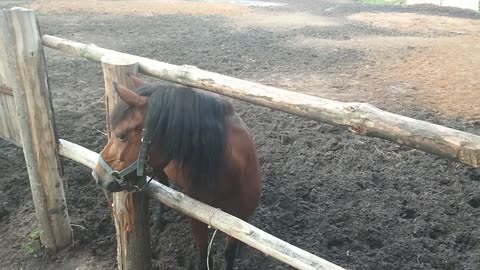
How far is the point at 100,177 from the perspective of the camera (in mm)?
2225

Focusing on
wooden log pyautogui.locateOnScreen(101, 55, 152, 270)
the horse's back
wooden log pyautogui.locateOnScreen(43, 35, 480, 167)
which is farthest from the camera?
the horse's back

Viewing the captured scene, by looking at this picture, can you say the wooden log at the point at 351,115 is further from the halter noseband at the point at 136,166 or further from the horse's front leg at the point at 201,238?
the horse's front leg at the point at 201,238

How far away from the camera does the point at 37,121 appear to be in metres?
2.88

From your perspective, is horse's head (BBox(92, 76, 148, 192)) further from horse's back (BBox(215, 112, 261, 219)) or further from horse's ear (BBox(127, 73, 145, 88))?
horse's back (BBox(215, 112, 261, 219))

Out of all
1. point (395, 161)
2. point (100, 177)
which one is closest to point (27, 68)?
point (100, 177)

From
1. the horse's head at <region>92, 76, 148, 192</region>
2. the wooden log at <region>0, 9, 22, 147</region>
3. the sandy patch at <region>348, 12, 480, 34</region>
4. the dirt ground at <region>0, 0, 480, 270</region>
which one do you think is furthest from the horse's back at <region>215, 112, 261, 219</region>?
the sandy patch at <region>348, 12, 480, 34</region>

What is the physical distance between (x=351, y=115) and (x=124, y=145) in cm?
118

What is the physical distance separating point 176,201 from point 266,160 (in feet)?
6.91

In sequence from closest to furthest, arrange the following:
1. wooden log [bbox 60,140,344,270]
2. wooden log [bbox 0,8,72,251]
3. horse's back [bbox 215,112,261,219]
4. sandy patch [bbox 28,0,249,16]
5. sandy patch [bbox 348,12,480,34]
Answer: wooden log [bbox 60,140,344,270] < horse's back [bbox 215,112,261,219] < wooden log [bbox 0,8,72,251] < sandy patch [bbox 348,12,480,34] < sandy patch [bbox 28,0,249,16]

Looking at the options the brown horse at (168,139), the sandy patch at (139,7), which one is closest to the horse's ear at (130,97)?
the brown horse at (168,139)

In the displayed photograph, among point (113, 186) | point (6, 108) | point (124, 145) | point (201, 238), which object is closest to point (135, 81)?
point (124, 145)

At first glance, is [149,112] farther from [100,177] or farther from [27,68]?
[27,68]

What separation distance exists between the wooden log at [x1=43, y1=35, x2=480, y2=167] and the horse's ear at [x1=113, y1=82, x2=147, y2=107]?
0.84 feet

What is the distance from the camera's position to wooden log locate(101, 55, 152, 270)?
2312 millimetres
